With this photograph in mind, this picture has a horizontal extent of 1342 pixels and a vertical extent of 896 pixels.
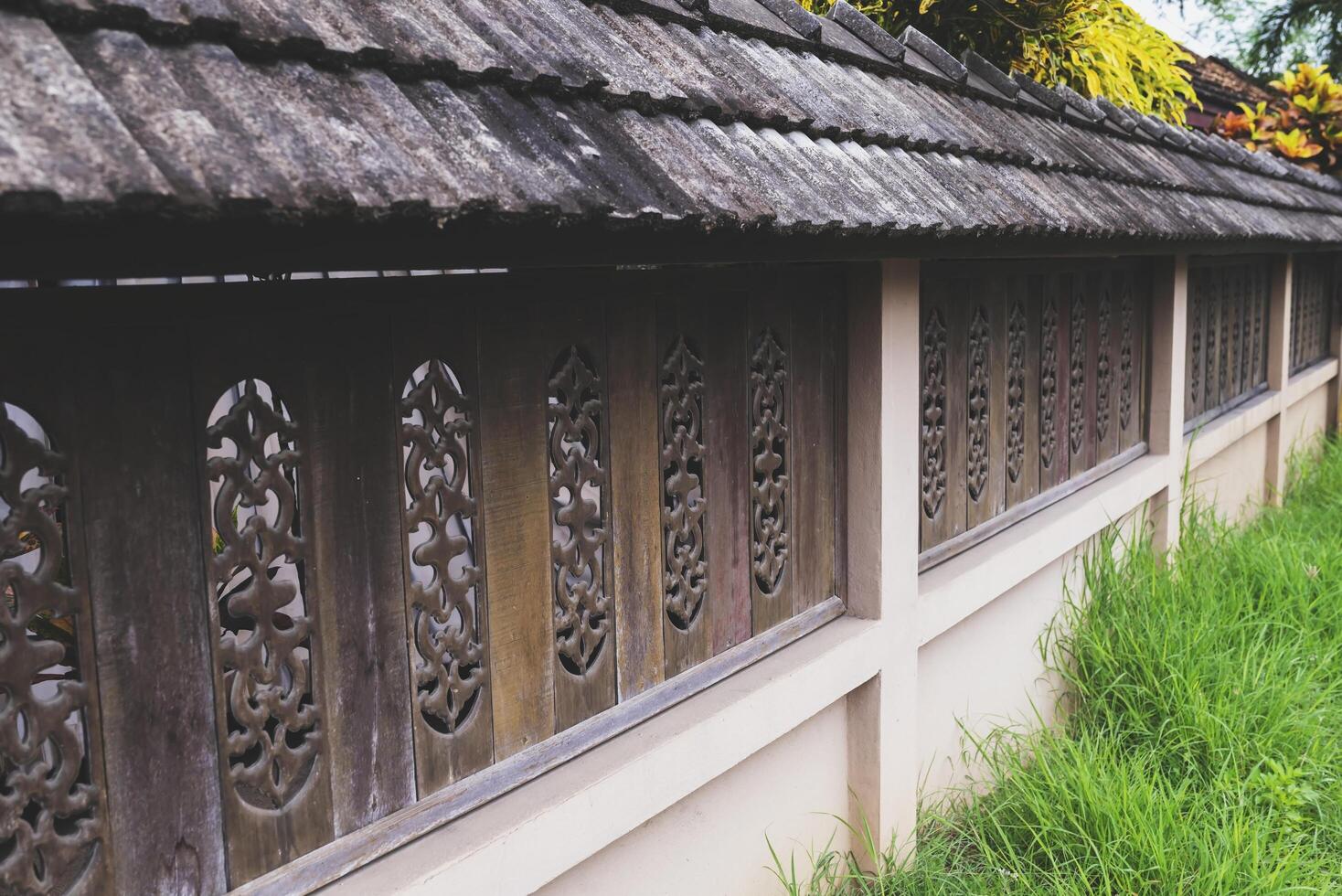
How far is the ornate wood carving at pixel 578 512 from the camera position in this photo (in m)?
2.18

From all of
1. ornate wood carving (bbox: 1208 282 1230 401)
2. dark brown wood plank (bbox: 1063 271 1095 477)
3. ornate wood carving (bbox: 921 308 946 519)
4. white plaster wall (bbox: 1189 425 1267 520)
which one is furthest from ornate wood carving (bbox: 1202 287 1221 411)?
ornate wood carving (bbox: 921 308 946 519)

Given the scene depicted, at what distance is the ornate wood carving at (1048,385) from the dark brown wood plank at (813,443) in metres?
1.78

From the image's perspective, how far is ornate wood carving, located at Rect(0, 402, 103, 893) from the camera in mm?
1369

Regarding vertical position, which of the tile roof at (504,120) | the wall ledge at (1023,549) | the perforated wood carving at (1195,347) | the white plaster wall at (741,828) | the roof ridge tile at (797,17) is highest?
the roof ridge tile at (797,17)

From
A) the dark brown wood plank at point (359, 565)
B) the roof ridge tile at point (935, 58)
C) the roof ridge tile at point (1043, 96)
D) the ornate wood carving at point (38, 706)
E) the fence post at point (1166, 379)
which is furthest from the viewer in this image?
the fence post at point (1166, 379)

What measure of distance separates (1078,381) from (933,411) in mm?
1574

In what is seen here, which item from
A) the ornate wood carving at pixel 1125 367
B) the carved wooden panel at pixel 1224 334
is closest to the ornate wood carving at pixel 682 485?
the ornate wood carving at pixel 1125 367

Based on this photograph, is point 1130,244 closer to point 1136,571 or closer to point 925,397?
point 925,397

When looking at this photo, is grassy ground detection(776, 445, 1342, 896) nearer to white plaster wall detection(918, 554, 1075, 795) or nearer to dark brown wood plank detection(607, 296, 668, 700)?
white plaster wall detection(918, 554, 1075, 795)

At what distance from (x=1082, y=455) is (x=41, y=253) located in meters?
4.58

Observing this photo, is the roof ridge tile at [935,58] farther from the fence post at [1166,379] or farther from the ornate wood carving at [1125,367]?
the fence post at [1166,379]

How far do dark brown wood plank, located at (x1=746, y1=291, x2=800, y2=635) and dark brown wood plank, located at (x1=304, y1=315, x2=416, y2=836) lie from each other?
111cm

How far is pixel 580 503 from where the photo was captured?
2252 millimetres

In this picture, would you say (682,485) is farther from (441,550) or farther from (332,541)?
(332,541)
